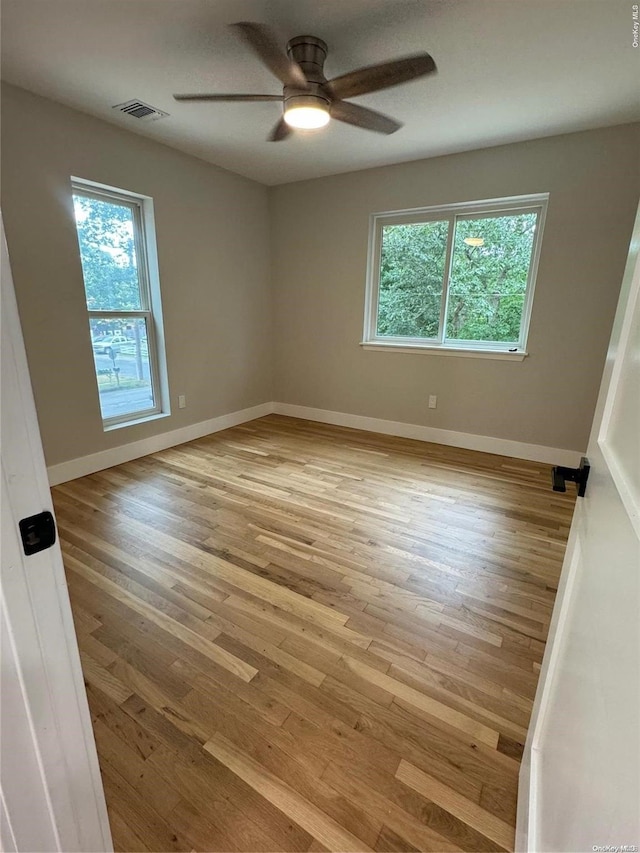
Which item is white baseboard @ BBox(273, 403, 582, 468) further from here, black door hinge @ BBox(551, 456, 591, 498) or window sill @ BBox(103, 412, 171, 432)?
black door hinge @ BBox(551, 456, 591, 498)

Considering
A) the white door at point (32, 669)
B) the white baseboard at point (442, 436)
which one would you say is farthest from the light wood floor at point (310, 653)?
the white baseboard at point (442, 436)

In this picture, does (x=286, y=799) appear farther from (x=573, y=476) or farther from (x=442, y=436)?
(x=442, y=436)

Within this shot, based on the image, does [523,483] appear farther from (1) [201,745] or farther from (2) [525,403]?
(1) [201,745]

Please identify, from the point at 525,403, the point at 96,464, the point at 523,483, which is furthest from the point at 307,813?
the point at 525,403

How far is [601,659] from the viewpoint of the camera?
58 centimetres

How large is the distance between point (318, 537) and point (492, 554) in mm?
Answer: 971

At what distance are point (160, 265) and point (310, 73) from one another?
6.46ft

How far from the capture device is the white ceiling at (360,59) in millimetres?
1754

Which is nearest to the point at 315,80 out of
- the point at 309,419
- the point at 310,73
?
A: the point at 310,73

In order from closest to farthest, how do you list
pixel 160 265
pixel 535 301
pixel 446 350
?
pixel 535 301
pixel 160 265
pixel 446 350

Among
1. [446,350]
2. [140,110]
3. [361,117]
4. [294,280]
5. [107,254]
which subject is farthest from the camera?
[294,280]

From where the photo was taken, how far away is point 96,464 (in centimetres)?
320

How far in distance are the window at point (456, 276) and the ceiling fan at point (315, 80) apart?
4.98 feet

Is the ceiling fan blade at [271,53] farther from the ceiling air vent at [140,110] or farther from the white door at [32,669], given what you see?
the white door at [32,669]
